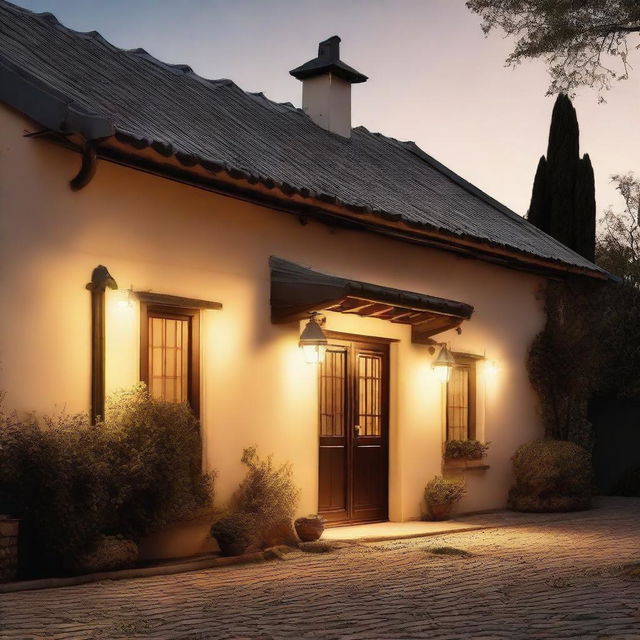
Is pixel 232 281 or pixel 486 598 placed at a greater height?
pixel 232 281

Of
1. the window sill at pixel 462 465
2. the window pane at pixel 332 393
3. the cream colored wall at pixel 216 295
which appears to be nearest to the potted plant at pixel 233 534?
the cream colored wall at pixel 216 295

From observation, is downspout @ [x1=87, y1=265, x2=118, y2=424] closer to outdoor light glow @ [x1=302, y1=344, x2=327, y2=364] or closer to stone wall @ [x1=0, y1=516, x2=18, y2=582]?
stone wall @ [x1=0, y1=516, x2=18, y2=582]

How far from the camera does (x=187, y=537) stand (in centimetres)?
998

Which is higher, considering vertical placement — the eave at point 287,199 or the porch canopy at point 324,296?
the eave at point 287,199

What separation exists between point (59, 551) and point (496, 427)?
8.34 meters

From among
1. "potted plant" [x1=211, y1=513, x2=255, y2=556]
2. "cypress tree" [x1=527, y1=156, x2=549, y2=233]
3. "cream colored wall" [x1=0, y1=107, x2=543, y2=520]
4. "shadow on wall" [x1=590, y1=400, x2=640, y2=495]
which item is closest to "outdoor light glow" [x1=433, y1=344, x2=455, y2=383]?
"cream colored wall" [x1=0, y1=107, x2=543, y2=520]

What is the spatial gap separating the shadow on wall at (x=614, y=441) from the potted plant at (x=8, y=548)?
13030 millimetres

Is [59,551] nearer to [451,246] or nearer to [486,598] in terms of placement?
[486,598]

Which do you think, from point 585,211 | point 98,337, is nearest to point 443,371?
point 98,337

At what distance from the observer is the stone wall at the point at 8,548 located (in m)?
8.00

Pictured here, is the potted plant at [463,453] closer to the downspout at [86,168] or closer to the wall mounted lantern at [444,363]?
the wall mounted lantern at [444,363]

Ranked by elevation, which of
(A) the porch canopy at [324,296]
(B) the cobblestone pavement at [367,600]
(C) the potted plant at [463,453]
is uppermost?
(A) the porch canopy at [324,296]

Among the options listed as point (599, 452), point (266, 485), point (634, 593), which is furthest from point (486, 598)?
point (599, 452)

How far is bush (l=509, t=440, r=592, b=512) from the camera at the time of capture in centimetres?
1493
